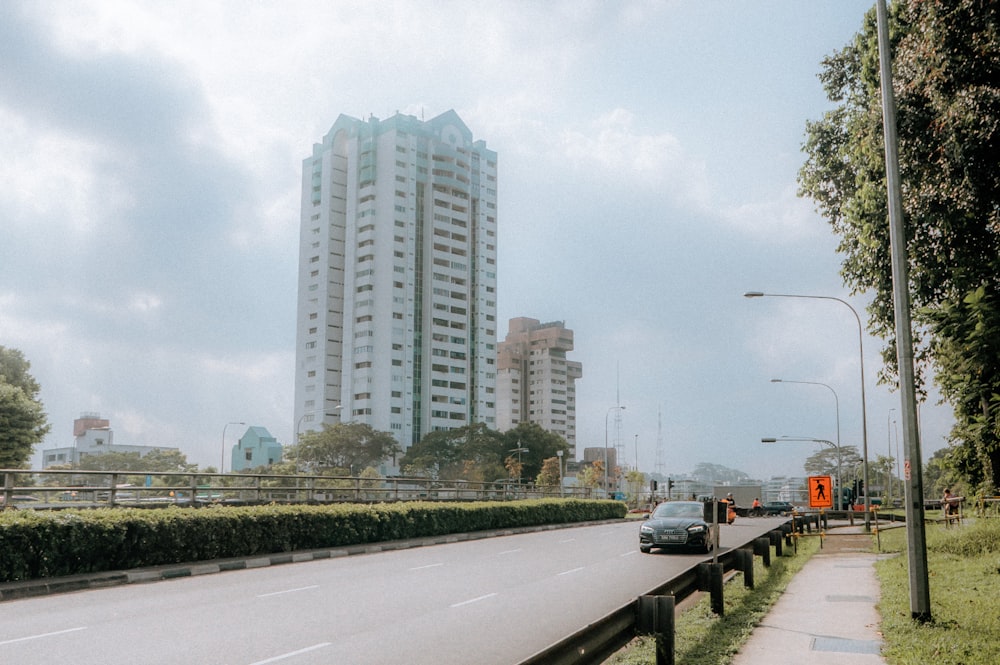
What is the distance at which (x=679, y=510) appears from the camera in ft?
82.6

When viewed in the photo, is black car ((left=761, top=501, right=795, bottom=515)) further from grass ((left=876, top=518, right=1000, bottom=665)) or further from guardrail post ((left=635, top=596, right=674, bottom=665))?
guardrail post ((left=635, top=596, right=674, bottom=665))

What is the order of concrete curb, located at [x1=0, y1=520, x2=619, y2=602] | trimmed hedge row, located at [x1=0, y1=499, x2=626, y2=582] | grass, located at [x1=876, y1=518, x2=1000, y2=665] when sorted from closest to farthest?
grass, located at [x1=876, y1=518, x2=1000, y2=665] < concrete curb, located at [x1=0, y1=520, x2=619, y2=602] < trimmed hedge row, located at [x1=0, y1=499, x2=626, y2=582]

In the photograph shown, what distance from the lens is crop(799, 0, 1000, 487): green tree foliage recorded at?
46.0ft

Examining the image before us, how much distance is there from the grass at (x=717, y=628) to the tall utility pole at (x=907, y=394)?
2.09m

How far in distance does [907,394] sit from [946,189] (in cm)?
547

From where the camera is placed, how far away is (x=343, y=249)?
15138cm

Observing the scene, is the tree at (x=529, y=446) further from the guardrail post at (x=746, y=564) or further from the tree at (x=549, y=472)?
the guardrail post at (x=746, y=564)

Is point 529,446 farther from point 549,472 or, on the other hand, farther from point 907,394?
point 907,394

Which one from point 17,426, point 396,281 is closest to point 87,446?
point 396,281

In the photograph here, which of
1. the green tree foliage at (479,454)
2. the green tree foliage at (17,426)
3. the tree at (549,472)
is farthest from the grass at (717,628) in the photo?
the tree at (549,472)

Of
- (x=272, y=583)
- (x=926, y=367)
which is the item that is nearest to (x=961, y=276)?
(x=926, y=367)

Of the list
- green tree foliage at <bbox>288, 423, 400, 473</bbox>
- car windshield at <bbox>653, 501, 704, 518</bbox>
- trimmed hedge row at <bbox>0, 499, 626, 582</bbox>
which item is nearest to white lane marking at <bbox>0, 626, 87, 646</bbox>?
trimmed hedge row at <bbox>0, 499, 626, 582</bbox>

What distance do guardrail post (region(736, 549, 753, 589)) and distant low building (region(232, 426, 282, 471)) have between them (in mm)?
165125

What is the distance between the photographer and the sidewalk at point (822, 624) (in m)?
9.13
